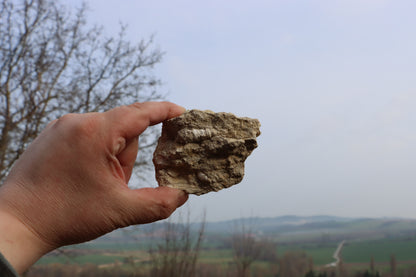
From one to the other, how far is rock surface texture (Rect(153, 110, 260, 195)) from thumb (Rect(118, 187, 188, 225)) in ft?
1.04

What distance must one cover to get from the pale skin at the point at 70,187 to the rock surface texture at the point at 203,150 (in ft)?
1.78

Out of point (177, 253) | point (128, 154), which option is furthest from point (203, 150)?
point (177, 253)

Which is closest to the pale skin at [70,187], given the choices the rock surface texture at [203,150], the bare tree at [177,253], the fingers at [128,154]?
the fingers at [128,154]

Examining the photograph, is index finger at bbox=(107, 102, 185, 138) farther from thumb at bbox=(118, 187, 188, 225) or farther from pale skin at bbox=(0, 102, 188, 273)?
thumb at bbox=(118, 187, 188, 225)

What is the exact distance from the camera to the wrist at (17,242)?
139cm

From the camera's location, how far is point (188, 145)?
2207 mm

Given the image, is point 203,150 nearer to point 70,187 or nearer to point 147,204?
point 147,204

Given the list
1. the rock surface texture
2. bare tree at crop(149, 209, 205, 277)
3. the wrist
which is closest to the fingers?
the rock surface texture

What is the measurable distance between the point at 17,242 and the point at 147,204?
1.89 ft

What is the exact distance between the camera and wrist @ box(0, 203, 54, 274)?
4.55 ft

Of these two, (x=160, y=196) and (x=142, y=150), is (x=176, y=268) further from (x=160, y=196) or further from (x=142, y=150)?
(x=160, y=196)

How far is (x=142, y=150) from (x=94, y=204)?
749cm

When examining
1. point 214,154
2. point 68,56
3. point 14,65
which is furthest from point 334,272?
point 14,65

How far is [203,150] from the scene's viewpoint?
224 cm
